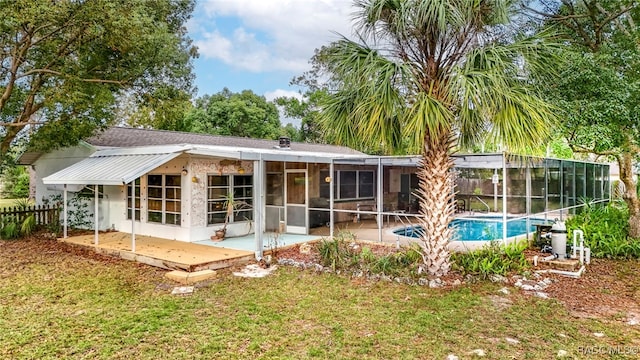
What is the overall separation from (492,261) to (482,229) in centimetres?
824

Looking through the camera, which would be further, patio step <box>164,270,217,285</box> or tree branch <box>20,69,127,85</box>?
tree branch <box>20,69,127,85</box>

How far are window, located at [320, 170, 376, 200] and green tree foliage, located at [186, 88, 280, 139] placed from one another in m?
17.5

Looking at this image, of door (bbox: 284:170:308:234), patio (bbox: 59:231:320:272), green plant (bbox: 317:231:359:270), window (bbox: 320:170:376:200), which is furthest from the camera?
window (bbox: 320:170:376:200)

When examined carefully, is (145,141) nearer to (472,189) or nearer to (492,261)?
(492,261)

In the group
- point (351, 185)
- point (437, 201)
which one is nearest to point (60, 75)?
point (351, 185)

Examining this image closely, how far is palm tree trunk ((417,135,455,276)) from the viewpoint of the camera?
773 cm

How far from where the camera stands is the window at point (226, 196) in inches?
470

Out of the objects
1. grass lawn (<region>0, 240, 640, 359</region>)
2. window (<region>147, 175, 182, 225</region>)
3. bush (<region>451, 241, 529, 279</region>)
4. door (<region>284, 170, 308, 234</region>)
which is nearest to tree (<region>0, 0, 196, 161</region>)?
window (<region>147, 175, 182, 225</region>)

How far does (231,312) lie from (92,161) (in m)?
9.21

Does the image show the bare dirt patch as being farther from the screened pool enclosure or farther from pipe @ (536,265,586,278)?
the screened pool enclosure

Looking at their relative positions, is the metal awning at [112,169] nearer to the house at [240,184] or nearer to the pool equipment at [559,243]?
the house at [240,184]

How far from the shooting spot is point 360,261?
346 inches

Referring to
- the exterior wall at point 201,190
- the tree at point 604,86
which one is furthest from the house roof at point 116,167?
the tree at point 604,86

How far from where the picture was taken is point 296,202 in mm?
13359
